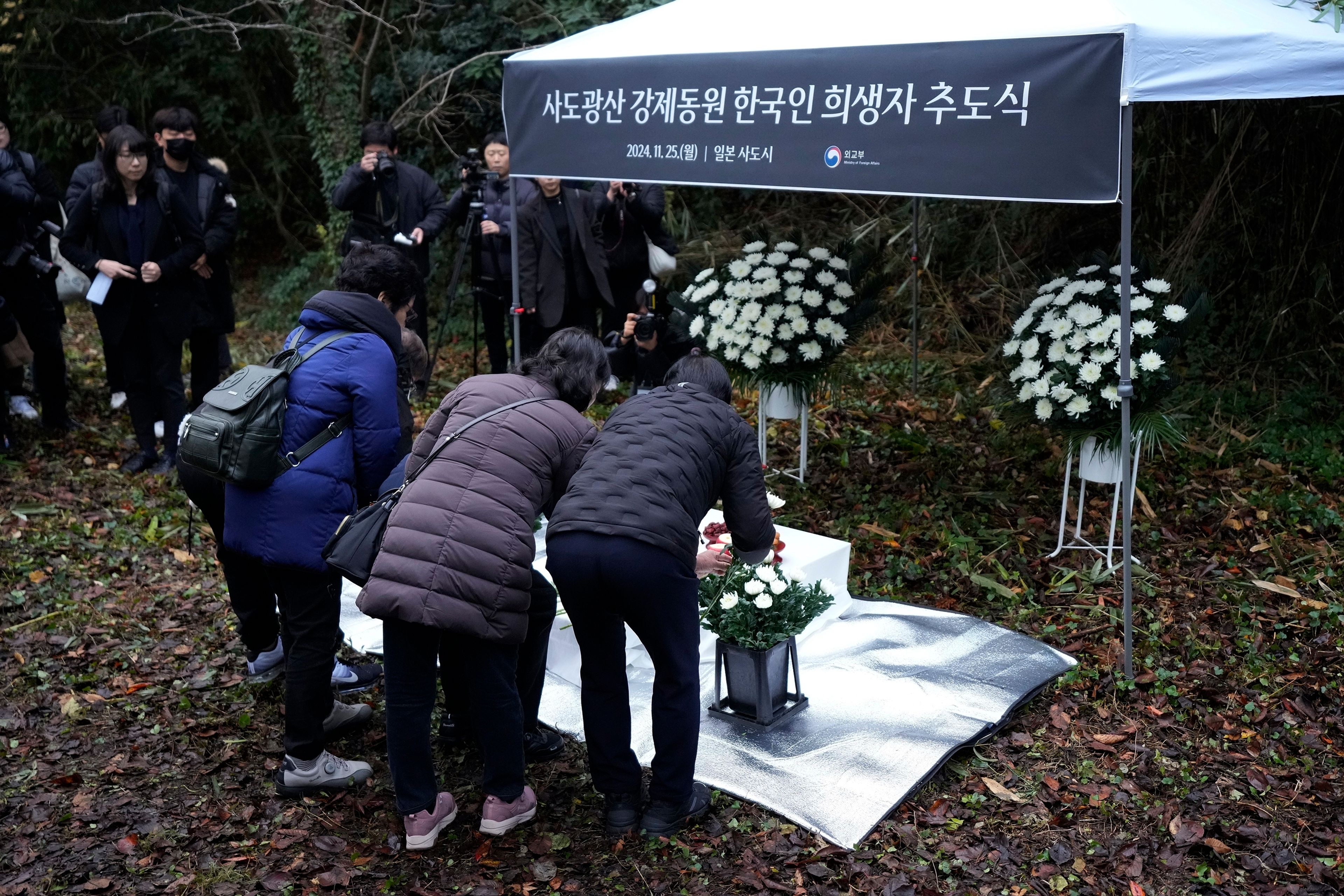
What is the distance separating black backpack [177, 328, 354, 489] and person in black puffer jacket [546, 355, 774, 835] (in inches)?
34.2

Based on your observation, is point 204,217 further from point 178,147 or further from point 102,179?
point 102,179

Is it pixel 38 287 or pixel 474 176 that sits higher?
pixel 474 176

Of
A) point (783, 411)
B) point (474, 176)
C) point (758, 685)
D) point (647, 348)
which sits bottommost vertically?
point (758, 685)

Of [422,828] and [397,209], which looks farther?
[397,209]

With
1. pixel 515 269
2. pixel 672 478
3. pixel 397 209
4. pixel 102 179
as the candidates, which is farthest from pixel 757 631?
pixel 397 209

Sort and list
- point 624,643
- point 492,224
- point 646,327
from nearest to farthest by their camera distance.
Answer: point 624,643, point 646,327, point 492,224

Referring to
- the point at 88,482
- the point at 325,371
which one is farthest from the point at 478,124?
the point at 325,371

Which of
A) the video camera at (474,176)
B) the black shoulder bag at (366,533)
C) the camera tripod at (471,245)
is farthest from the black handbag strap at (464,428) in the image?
the video camera at (474,176)

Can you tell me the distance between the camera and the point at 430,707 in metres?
3.24

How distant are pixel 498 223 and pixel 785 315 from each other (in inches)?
92.0

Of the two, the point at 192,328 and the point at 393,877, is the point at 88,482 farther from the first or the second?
the point at 393,877

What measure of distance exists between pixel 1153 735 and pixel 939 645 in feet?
2.80

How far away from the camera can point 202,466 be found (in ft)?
10.9

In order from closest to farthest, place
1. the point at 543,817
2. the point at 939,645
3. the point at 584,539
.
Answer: the point at 584,539 < the point at 543,817 < the point at 939,645
